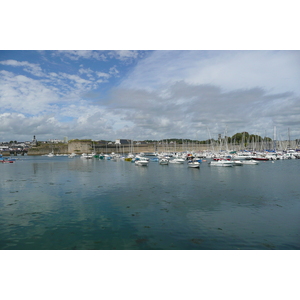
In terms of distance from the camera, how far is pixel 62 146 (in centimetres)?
10919

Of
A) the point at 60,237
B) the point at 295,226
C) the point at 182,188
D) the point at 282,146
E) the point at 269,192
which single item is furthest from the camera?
the point at 282,146

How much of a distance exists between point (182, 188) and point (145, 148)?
90.5m

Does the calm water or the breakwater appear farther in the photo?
the breakwater

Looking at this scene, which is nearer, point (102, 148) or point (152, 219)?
point (152, 219)

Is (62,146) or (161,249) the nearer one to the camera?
(161,249)

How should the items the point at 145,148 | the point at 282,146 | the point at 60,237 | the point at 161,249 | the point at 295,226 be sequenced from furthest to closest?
1. the point at 145,148
2. the point at 282,146
3. the point at 295,226
4. the point at 60,237
5. the point at 161,249

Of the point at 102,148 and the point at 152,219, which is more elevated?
the point at 102,148

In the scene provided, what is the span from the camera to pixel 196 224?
8336 millimetres

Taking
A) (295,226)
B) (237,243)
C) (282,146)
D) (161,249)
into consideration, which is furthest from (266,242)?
(282,146)

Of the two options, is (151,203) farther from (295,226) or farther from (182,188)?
(295,226)

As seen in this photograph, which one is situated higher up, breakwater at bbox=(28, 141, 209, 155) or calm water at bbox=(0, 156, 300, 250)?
breakwater at bbox=(28, 141, 209, 155)

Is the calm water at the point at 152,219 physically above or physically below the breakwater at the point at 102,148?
below

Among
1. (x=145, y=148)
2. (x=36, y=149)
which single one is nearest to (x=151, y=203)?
(x=145, y=148)

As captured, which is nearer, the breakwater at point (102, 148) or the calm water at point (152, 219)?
the calm water at point (152, 219)
